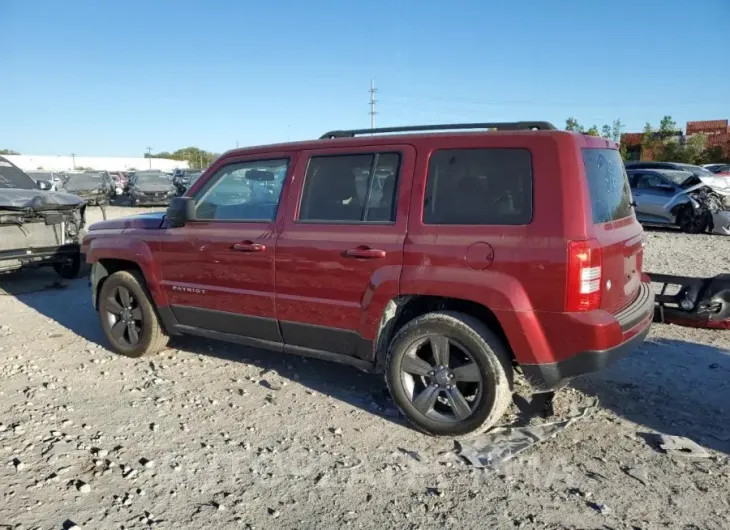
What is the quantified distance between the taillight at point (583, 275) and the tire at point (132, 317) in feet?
11.6

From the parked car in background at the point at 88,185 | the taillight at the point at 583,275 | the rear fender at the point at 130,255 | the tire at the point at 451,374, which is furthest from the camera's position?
the parked car in background at the point at 88,185

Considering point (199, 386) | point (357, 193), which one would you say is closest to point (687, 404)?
point (357, 193)

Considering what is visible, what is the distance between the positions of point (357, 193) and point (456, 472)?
1.85 metres

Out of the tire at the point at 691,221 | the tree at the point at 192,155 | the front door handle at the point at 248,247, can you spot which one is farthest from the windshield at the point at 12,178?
the tree at the point at 192,155

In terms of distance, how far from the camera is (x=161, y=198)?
25.2 m

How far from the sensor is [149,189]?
24875 millimetres

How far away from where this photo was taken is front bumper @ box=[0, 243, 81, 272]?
7738 mm

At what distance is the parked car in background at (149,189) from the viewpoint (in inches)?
980

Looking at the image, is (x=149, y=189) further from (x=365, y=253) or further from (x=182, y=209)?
(x=365, y=253)

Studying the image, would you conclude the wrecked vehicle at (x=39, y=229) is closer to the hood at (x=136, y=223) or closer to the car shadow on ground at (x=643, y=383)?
the car shadow on ground at (x=643, y=383)

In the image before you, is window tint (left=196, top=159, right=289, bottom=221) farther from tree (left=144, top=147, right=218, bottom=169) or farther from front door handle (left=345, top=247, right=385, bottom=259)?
tree (left=144, top=147, right=218, bottom=169)

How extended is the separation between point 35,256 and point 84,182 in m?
19.2

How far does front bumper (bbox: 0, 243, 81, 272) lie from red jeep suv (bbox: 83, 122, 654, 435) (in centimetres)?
412

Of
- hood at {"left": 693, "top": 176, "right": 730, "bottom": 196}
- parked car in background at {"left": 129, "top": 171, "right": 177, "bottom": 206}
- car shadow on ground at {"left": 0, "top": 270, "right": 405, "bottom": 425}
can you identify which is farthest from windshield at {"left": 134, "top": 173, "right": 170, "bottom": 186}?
hood at {"left": 693, "top": 176, "right": 730, "bottom": 196}
